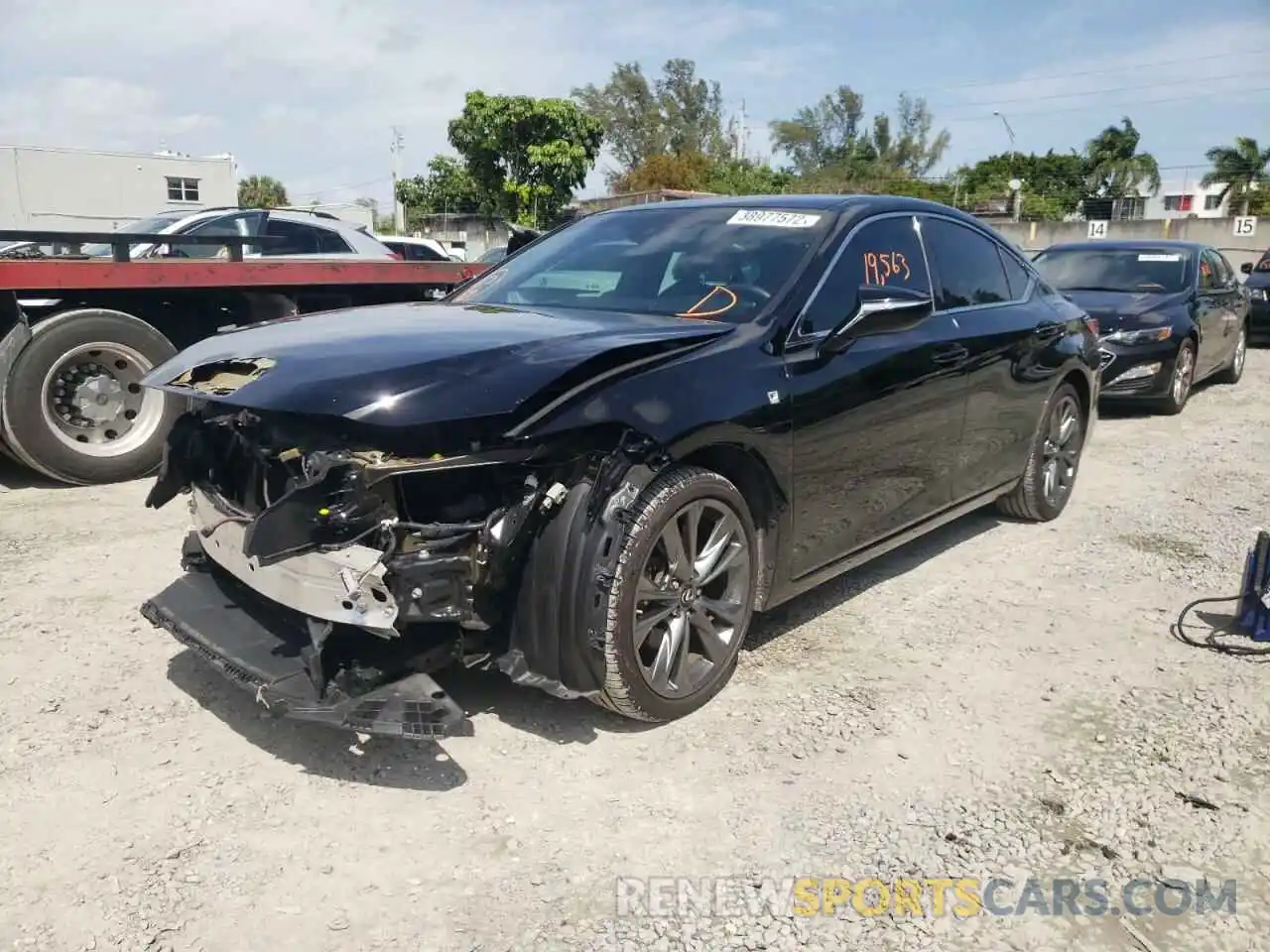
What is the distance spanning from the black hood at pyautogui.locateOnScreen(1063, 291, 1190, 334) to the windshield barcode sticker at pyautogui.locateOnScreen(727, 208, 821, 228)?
19.7ft

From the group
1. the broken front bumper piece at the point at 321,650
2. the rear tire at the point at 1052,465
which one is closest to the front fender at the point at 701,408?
the broken front bumper piece at the point at 321,650

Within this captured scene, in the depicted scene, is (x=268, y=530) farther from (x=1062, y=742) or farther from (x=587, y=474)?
(x=1062, y=742)

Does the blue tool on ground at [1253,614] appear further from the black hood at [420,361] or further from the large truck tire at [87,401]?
the large truck tire at [87,401]

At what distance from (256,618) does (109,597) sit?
1570 millimetres

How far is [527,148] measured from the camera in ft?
123

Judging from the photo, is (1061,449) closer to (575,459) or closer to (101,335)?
(575,459)

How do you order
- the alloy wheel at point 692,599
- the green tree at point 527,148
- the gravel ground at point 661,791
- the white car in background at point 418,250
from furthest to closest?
the green tree at point 527,148, the white car in background at point 418,250, the alloy wheel at point 692,599, the gravel ground at point 661,791

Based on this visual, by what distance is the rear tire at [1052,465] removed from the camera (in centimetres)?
548

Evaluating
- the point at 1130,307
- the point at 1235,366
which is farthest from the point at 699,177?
the point at 1130,307

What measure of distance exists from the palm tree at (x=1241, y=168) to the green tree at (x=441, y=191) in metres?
34.0

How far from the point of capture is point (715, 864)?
2.65 meters

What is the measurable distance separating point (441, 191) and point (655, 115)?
19.2 meters

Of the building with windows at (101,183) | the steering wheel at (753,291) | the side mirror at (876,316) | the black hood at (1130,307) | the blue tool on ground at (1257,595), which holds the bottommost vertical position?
the blue tool on ground at (1257,595)

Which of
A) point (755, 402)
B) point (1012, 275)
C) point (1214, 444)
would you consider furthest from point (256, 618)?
point (1214, 444)
